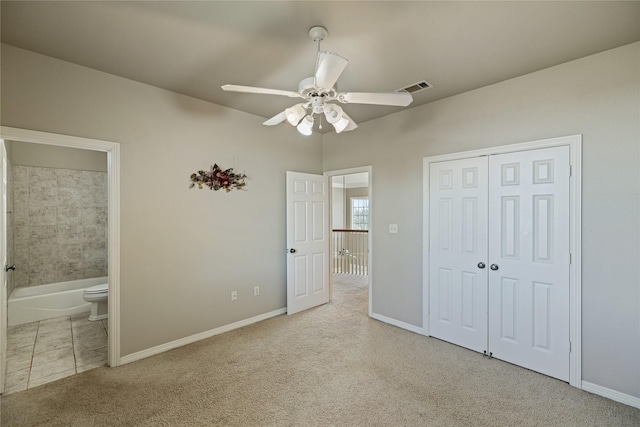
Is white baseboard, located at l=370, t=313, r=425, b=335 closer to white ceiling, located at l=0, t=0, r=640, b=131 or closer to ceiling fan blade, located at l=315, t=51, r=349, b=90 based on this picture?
white ceiling, located at l=0, t=0, r=640, b=131

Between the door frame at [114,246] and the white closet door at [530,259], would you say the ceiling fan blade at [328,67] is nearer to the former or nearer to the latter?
the white closet door at [530,259]

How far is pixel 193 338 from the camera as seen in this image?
3209mm

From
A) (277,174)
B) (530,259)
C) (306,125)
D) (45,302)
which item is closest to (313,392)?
(306,125)

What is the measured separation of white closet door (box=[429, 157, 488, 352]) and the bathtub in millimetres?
4881

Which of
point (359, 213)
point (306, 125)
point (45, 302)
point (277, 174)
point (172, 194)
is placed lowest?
point (45, 302)

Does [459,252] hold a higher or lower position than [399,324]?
higher

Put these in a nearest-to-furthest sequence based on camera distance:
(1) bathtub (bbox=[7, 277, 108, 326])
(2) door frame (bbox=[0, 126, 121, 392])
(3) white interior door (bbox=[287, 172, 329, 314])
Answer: (2) door frame (bbox=[0, 126, 121, 392]), (1) bathtub (bbox=[7, 277, 108, 326]), (3) white interior door (bbox=[287, 172, 329, 314])

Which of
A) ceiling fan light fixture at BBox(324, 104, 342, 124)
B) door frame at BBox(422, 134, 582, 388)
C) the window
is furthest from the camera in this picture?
the window

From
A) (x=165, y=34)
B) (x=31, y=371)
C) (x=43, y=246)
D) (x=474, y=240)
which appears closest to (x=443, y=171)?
(x=474, y=240)

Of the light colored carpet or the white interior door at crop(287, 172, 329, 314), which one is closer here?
the light colored carpet

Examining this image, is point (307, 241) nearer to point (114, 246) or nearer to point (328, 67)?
point (114, 246)

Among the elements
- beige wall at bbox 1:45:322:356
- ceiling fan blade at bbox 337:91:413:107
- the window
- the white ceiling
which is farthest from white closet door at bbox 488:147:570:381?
the window

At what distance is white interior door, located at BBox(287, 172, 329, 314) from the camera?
4039 millimetres

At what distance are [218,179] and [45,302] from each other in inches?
119
